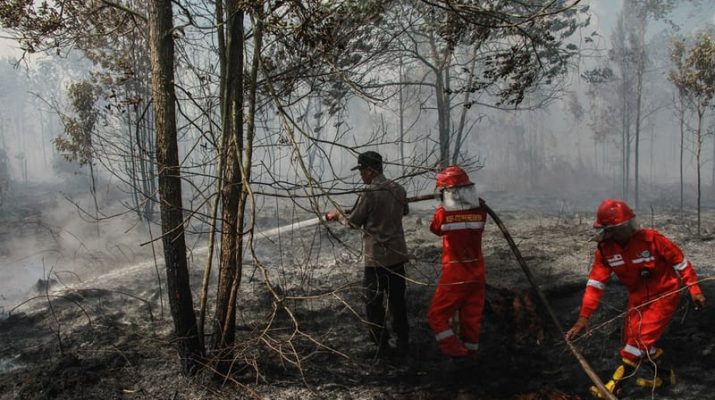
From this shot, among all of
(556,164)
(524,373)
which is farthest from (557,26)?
(556,164)

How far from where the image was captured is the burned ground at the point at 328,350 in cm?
363

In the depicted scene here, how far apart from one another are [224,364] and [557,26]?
1203 cm

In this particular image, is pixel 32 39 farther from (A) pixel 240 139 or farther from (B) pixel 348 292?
(B) pixel 348 292

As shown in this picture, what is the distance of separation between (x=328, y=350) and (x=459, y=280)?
1.35 m

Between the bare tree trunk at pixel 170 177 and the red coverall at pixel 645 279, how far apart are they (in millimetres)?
3201

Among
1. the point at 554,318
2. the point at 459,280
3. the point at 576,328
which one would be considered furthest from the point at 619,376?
the point at 459,280

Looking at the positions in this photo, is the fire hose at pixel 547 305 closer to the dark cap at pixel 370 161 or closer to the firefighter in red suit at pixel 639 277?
the firefighter in red suit at pixel 639 277

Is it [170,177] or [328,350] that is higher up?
[170,177]

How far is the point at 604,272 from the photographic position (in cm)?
364

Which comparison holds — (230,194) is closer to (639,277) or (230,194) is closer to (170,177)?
(170,177)

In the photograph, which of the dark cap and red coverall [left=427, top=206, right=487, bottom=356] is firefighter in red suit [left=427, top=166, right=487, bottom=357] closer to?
red coverall [left=427, top=206, right=487, bottom=356]

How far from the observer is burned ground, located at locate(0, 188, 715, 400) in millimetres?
3631

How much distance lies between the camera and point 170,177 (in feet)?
12.1

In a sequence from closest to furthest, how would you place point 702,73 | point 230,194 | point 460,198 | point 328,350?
point 328,350, point 230,194, point 460,198, point 702,73
